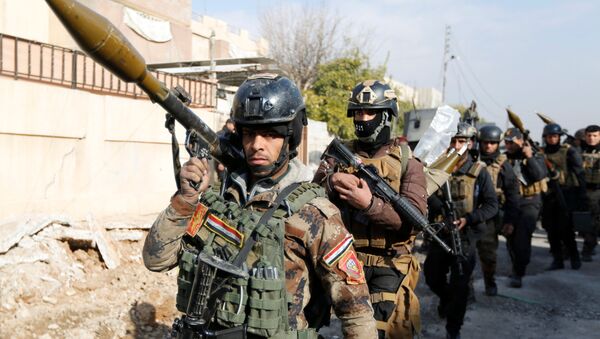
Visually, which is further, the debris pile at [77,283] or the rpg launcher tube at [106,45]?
the debris pile at [77,283]

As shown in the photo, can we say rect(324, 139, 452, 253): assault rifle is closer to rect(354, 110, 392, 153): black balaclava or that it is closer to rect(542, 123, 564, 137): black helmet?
rect(354, 110, 392, 153): black balaclava

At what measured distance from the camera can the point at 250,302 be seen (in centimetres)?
187

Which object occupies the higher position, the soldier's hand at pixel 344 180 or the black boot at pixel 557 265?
the soldier's hand at pixel 344 180

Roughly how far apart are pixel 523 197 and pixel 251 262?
6.32 meters

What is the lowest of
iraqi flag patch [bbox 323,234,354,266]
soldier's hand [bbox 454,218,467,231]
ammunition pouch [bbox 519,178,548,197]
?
soldier's hand [bbox 454,218,467,231]

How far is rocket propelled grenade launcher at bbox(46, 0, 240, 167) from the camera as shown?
5.21ft

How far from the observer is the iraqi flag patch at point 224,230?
1.92m

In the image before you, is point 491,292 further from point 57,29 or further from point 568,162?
Answer: point 57,29

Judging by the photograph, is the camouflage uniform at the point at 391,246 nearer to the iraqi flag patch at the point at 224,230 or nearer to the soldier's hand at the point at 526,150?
the iraqi flag patch at the point at 224,230

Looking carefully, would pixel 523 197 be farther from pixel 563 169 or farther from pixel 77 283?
pixel 77 283

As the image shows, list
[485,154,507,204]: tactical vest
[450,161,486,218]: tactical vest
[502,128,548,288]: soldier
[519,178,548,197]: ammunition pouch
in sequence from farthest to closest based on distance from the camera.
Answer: [519,178,548,197]: ammunition pouch → [502,128,548,288]: soldier → [485,154,507,204]: tactical vest → [450,161,486,218]: tactical vest

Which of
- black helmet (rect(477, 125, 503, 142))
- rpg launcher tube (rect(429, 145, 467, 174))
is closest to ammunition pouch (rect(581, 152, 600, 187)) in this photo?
black helmet (rect(477, 125, 503, 142))

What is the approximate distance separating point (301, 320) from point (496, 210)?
3.91m

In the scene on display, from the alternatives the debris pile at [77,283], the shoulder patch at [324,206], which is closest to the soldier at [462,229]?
the debris pile at [77,283]
